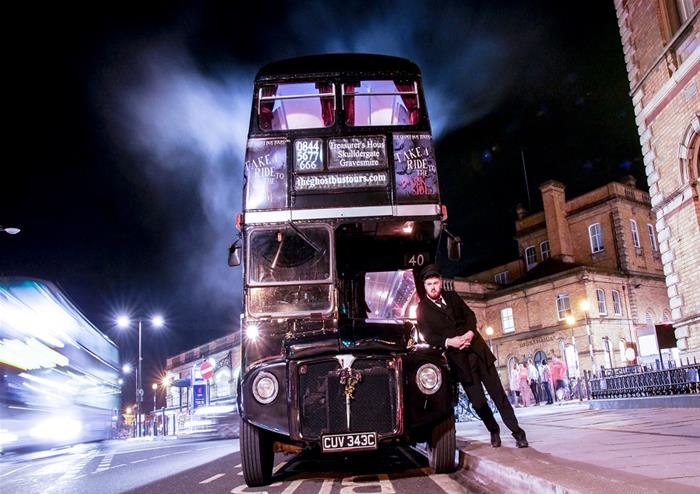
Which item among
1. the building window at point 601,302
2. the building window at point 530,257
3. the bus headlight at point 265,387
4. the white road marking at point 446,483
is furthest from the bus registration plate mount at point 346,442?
the building window at point 530,257

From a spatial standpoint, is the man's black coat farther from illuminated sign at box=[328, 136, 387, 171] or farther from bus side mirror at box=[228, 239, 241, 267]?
bus side mirror at box=[228, 239, 241, 267]

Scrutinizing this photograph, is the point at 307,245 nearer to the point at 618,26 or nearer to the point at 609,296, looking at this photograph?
the point at 618,26

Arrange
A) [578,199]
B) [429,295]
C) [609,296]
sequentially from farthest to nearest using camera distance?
[578,199]
[609,296]
[429,295]

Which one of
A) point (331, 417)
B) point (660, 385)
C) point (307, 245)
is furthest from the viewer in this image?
point (660, 385)

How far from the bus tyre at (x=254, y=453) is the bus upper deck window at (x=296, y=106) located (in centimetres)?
407

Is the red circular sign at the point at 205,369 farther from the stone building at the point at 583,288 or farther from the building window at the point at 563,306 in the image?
the building window at the point at 563,306

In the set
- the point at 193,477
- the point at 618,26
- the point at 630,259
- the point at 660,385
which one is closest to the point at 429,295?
the point at 193,477

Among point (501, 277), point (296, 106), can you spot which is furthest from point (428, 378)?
point (501, 277)

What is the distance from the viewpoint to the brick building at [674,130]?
1460cm

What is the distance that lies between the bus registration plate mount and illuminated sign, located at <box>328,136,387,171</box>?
136 inches

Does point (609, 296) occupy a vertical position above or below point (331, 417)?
above

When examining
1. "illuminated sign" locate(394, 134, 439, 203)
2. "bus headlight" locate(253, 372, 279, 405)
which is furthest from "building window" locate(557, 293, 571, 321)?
"bus headlight" locate(253, 372, 279, 405)

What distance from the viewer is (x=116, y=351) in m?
27.8

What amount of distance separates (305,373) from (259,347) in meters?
1.27
